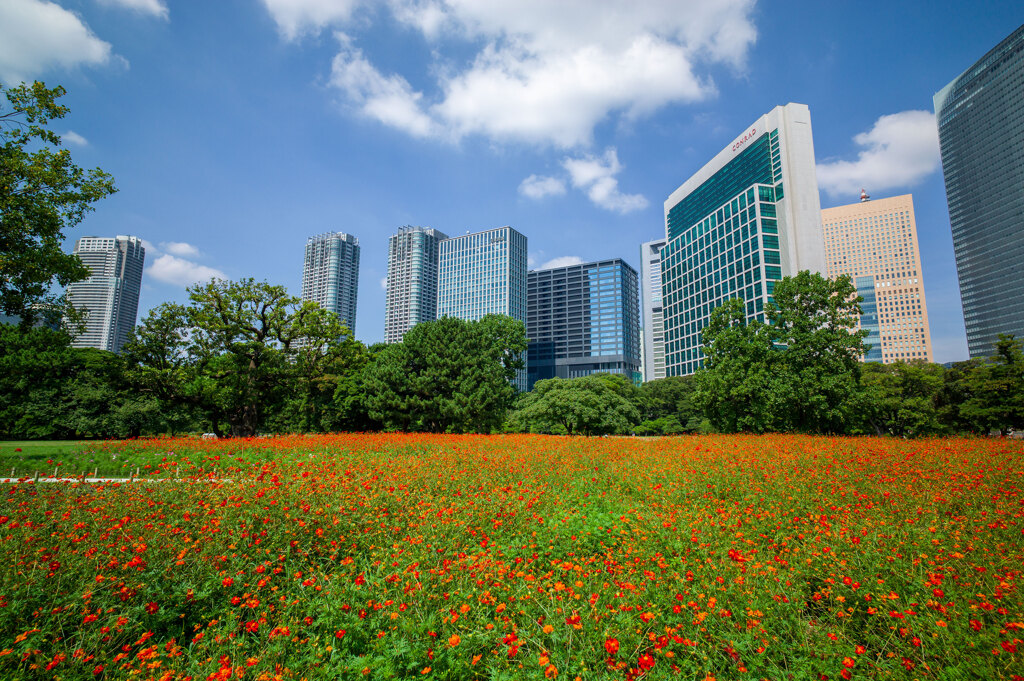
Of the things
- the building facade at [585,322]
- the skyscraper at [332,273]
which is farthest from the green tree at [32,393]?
the skyscraper at [332,273]

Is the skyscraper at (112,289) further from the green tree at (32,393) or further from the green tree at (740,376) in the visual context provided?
the green tree at (740,376)

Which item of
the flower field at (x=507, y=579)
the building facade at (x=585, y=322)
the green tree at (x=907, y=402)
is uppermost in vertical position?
the building facade at (x=585, y=322)

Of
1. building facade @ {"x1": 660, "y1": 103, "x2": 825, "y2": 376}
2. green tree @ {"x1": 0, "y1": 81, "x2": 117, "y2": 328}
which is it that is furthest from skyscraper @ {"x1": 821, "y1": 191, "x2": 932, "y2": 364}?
green tree @ {"x1": 0, "y1": 81, "x2": 117, "y2": 328}

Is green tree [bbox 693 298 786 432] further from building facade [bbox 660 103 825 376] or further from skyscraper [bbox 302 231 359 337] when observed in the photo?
skyscraper [bbox 302 231 359 337]

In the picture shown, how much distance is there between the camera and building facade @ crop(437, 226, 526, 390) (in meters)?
144

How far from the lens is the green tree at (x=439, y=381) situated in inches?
1013

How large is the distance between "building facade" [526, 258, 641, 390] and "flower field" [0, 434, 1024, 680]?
143628mm

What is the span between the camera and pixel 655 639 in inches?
133

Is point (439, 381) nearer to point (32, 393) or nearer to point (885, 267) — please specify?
point (32, 393)

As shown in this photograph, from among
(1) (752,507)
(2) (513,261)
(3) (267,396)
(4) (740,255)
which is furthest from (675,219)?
(1) (752,507)

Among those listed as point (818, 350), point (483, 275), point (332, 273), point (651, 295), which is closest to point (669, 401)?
point (818, 350)

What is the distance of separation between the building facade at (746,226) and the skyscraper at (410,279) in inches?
3617

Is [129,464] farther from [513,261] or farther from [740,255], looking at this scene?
[513,261]

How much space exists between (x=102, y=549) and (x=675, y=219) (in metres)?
119
